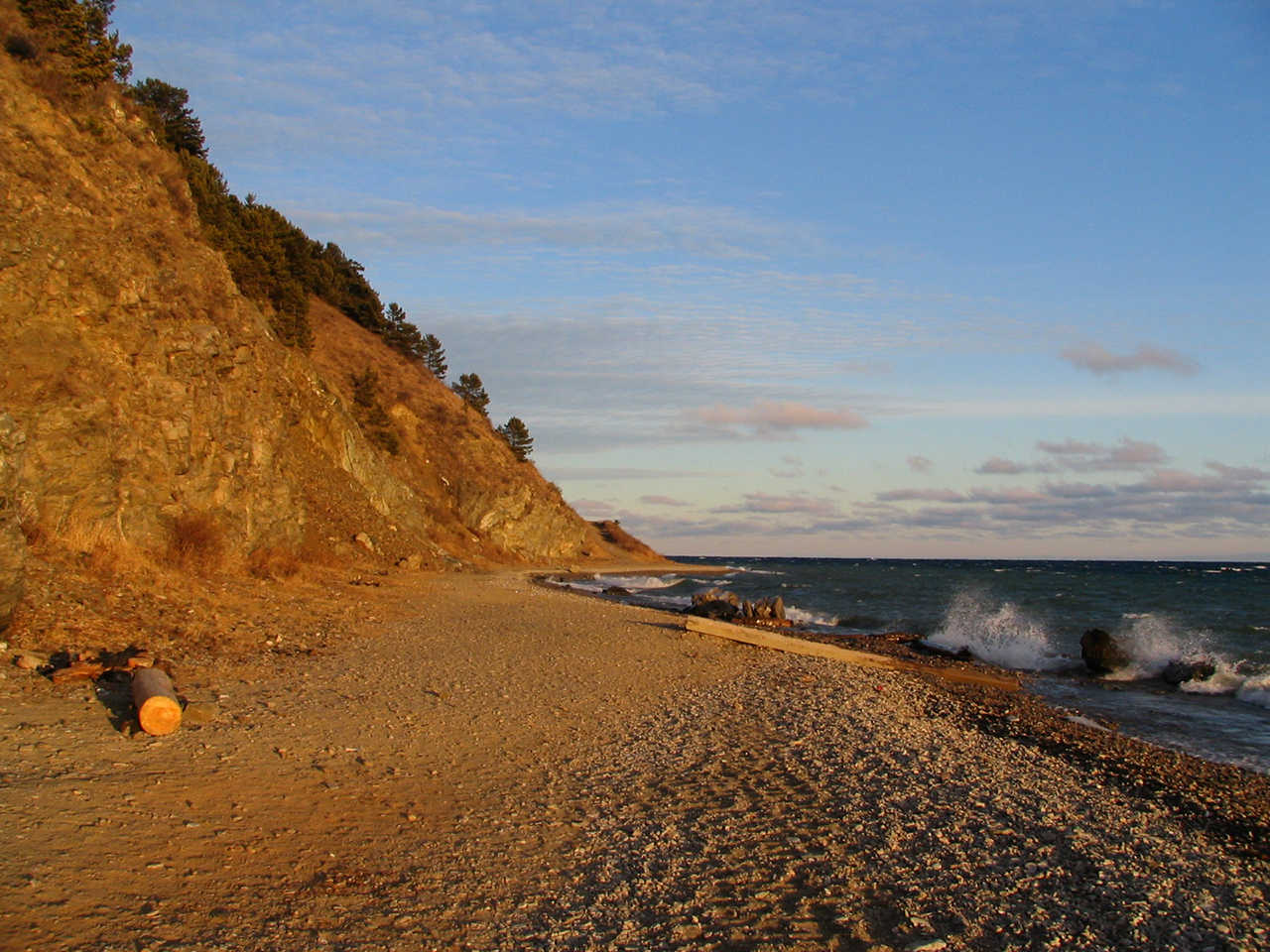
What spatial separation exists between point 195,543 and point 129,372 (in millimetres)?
4026

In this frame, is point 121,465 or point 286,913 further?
point 121,465

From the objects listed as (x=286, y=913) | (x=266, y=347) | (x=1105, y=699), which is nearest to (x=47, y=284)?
(x=266, y=347)

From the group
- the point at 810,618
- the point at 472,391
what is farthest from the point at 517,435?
the point at 810,618

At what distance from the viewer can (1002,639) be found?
79.1 ft

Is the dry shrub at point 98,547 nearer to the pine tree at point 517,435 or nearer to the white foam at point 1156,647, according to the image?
the white foam at point 1156,647

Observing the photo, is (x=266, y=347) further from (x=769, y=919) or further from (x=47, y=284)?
(x=769, y=919)

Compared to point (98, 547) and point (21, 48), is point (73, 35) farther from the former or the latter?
point (98, 547)

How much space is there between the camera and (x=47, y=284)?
1606 centimetres

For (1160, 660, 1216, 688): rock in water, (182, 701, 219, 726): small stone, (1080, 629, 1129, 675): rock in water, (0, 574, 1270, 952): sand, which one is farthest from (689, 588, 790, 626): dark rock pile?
(182, 701, 219, 726): small stone

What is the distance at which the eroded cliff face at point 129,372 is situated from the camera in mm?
14555

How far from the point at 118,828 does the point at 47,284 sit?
14117 millimetres

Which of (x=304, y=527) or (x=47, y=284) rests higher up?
(x=47, y=284)

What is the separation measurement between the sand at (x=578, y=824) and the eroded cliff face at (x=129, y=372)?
15.2 ft

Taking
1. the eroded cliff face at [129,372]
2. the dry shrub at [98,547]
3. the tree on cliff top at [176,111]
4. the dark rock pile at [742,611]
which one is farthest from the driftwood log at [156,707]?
the tree on cliff top at [176,111]
